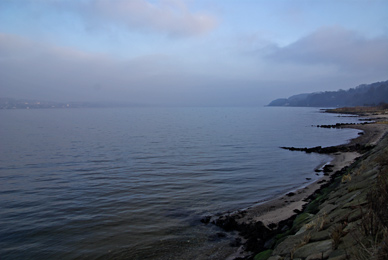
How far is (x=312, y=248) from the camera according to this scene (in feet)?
17.7

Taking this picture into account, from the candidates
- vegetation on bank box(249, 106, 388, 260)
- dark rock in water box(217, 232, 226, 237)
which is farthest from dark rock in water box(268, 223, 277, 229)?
vegetation on bank box(249, 106, 388, 260)

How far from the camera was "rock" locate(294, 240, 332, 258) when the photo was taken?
16.8ft

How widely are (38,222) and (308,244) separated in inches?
446

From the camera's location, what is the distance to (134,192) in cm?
1562

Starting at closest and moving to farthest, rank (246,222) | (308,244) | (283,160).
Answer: (308,244) < (246,222) < (283,160)

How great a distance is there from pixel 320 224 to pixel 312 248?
139 centimetres

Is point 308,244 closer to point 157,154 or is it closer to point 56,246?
point 56,246

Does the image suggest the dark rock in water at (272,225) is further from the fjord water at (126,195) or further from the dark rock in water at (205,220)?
the dark rock in water at (205,220)

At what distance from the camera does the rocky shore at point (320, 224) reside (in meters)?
4.25

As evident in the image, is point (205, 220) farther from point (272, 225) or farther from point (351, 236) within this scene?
point (351, 236)

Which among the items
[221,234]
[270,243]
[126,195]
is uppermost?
[270,243]

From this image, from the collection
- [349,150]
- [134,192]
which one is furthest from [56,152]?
[349,150]

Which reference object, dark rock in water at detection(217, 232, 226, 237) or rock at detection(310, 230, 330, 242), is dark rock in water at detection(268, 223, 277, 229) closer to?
dark rock in water at detection(217, 232, 226, 237)

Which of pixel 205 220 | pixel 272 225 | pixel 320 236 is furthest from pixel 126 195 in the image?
pixel 320 236
